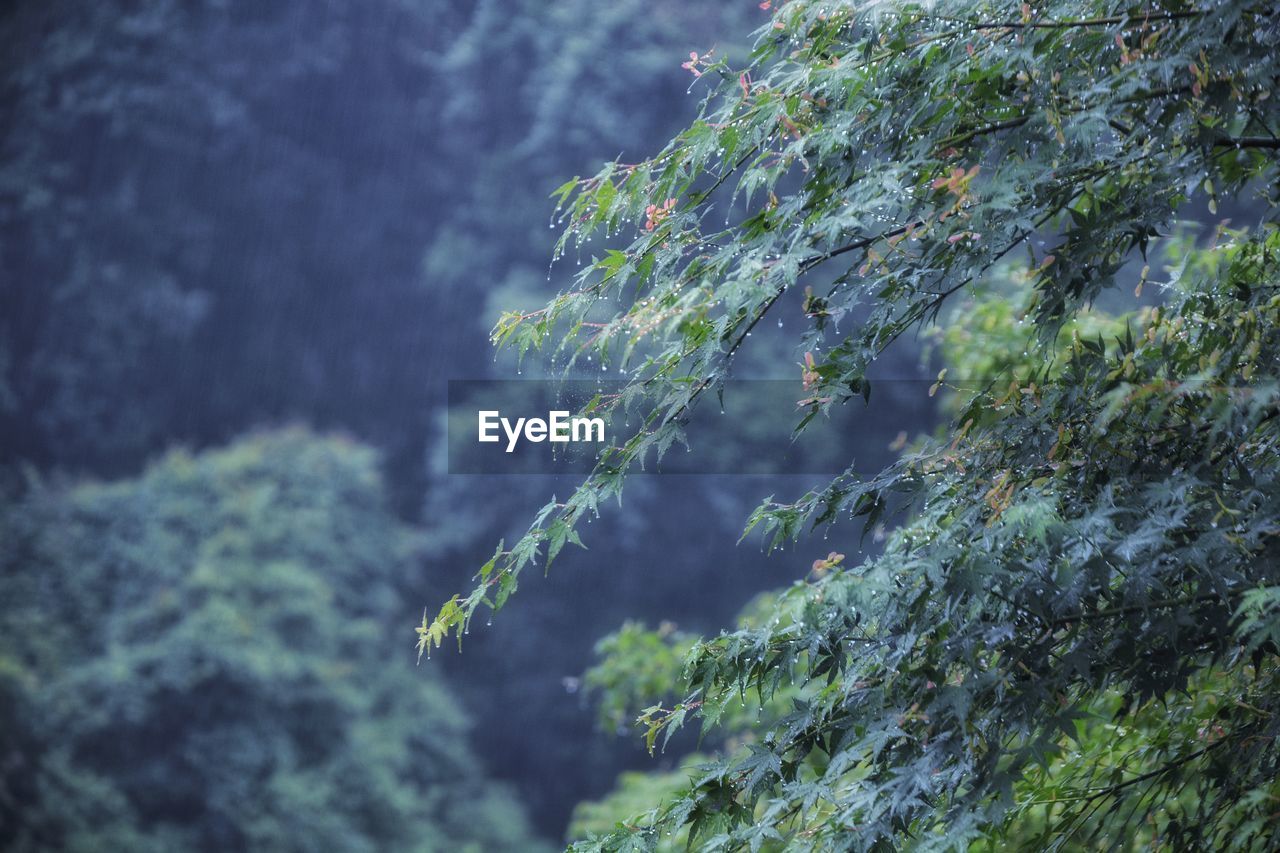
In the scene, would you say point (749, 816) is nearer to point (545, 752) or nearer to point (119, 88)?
point (545, 752)

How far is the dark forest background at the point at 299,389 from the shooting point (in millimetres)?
9766

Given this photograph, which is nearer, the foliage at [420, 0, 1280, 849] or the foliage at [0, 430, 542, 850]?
the foliage at [420, 0, 1280, 849]

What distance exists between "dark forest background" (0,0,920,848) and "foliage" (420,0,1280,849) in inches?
336

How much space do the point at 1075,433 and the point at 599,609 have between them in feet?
33.4

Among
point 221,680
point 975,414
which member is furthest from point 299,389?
point 975,414

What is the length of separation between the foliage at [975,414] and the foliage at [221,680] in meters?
8.48

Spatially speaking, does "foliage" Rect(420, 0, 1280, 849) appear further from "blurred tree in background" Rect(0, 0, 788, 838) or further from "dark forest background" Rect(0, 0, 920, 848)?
"blurred tree in background" Rect(0, 0, 788, 838)

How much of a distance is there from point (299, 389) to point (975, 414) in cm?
1100

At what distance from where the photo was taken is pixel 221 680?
9.62 metres

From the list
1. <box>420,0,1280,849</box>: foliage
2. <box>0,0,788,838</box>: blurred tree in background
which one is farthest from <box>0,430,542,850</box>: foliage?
<box>420,0,1280,849</box>: foliage

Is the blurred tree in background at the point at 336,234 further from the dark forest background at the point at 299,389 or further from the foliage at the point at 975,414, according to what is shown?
the foliage at the point at 975,414

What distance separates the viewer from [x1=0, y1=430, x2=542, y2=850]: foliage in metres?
9.52

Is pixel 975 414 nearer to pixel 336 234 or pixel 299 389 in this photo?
pixel 299 389

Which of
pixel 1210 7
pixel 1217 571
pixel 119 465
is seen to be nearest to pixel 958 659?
pixel 1217 571
